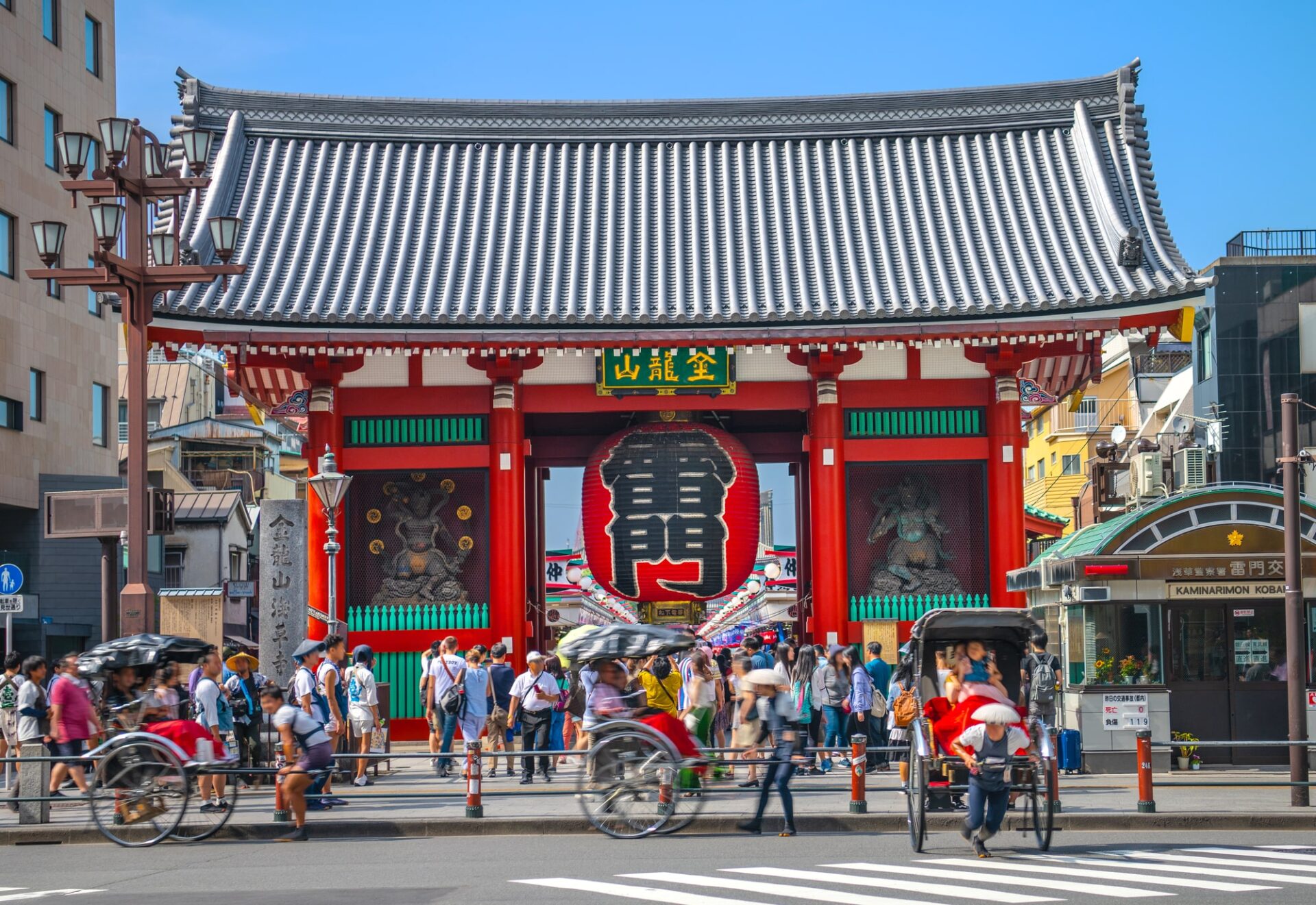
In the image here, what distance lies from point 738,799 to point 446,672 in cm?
469

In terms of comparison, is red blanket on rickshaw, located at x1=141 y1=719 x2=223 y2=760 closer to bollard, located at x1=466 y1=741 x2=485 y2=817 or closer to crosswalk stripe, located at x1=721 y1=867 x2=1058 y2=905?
bollard, located at x1=466 y1=741 x2=485 y2=817

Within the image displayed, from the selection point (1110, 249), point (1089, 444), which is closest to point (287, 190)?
point (1110, 249)

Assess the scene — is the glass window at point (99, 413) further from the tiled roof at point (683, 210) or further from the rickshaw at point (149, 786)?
the rickshaw at point (149, 786)

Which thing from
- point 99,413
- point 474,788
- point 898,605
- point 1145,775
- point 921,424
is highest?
Answer: point 99,413

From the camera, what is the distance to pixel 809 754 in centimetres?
1634

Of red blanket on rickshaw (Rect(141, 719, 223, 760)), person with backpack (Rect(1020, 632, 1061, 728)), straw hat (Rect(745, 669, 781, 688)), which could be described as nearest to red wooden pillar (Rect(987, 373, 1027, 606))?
person with backpack (Rect(1020, 632, 1061, 728))

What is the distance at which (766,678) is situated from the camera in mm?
14648

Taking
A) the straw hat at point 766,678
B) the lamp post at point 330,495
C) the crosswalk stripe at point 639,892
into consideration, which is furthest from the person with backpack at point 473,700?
the crosswalk stripe at point 639,892

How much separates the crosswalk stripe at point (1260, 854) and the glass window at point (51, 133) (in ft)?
112

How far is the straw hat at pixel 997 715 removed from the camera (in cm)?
1266

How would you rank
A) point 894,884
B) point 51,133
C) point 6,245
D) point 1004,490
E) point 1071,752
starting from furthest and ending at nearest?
1. point 51,133
2. point 6,245
3. point 1004,490
4. point 1071,752
5. point 894,884

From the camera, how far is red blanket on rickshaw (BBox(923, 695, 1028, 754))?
13.0 metres

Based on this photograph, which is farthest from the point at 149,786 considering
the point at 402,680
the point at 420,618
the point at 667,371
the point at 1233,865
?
the point at 667,371

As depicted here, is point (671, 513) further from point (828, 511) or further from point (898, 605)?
point (898, 605)
